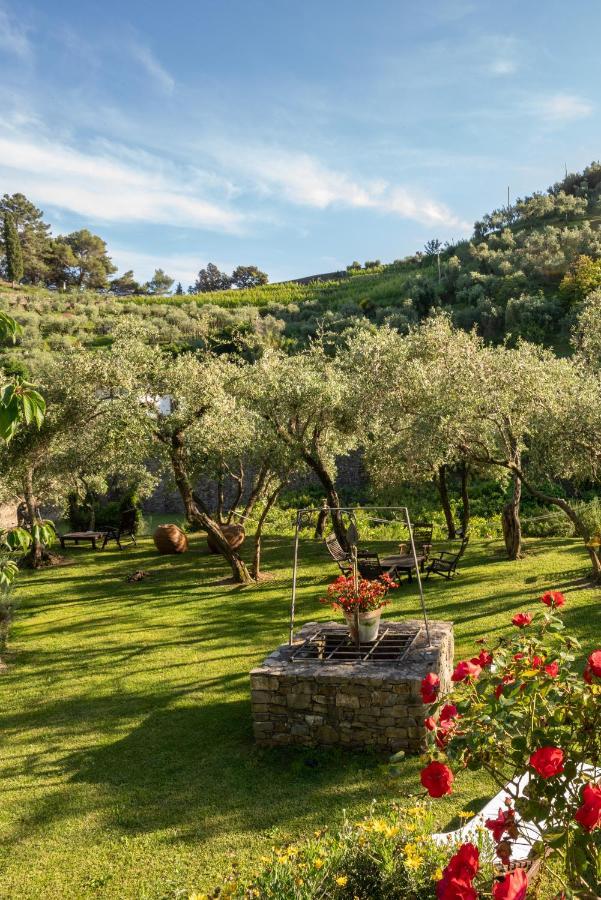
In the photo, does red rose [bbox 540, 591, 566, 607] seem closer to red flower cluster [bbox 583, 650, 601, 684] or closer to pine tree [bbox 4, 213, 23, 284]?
red flower cluster [bbox 583, 650, 601, 684]

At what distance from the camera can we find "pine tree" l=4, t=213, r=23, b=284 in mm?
55344

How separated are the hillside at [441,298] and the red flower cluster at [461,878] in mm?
26803

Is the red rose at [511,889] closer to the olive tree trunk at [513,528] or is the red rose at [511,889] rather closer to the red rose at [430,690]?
the red rose at [430,690]

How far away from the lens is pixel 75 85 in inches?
476

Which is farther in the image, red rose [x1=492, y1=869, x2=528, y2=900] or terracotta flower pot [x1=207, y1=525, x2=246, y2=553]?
terracotta flower pot [x1=207, y1=525, x2=246, y2=553]

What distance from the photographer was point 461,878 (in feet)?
7.50

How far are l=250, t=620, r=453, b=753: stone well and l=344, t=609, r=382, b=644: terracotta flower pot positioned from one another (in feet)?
1.17

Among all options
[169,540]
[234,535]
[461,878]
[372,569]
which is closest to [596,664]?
[461,878]

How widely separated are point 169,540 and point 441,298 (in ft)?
101

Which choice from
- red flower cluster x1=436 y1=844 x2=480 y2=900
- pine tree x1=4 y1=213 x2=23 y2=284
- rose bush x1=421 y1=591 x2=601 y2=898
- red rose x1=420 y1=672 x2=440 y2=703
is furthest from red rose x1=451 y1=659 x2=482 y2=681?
pine tree x1=4 y1=213 x2=23 y2=284

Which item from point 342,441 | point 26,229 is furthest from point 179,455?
point 26,229

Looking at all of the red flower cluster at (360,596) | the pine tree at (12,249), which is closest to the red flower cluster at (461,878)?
the red flower cluster at (360,596)

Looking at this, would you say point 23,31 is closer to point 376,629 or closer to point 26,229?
point 376,629

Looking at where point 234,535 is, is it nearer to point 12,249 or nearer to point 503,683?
point 503,683
